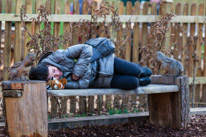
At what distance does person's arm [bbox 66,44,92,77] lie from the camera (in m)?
4.23

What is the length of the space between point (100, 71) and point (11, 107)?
3.70 ft

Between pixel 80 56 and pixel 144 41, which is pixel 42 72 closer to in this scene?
pixel 80 56

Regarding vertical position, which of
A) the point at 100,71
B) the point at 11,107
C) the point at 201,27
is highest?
the point at 201,27

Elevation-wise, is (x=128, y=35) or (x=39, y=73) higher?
(x=128, y=35)

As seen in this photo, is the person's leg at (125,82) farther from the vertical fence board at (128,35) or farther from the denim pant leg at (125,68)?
the vertical fence board at (128,35)

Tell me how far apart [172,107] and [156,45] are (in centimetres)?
146

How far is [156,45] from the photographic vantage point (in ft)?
20.5

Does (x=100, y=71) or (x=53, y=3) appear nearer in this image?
(x=100, y=71)

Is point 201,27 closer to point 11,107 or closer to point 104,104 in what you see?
point 104,104

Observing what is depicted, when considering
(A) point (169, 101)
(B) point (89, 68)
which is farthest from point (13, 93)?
(A) point (169, 101)

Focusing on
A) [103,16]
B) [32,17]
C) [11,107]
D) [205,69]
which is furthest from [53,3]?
[205,69]

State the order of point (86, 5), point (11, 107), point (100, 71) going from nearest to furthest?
point (11, 107) → point (100, 71) → point (86, 5)

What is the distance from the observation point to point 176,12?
22.5ft

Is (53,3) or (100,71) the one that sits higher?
(53,3)
